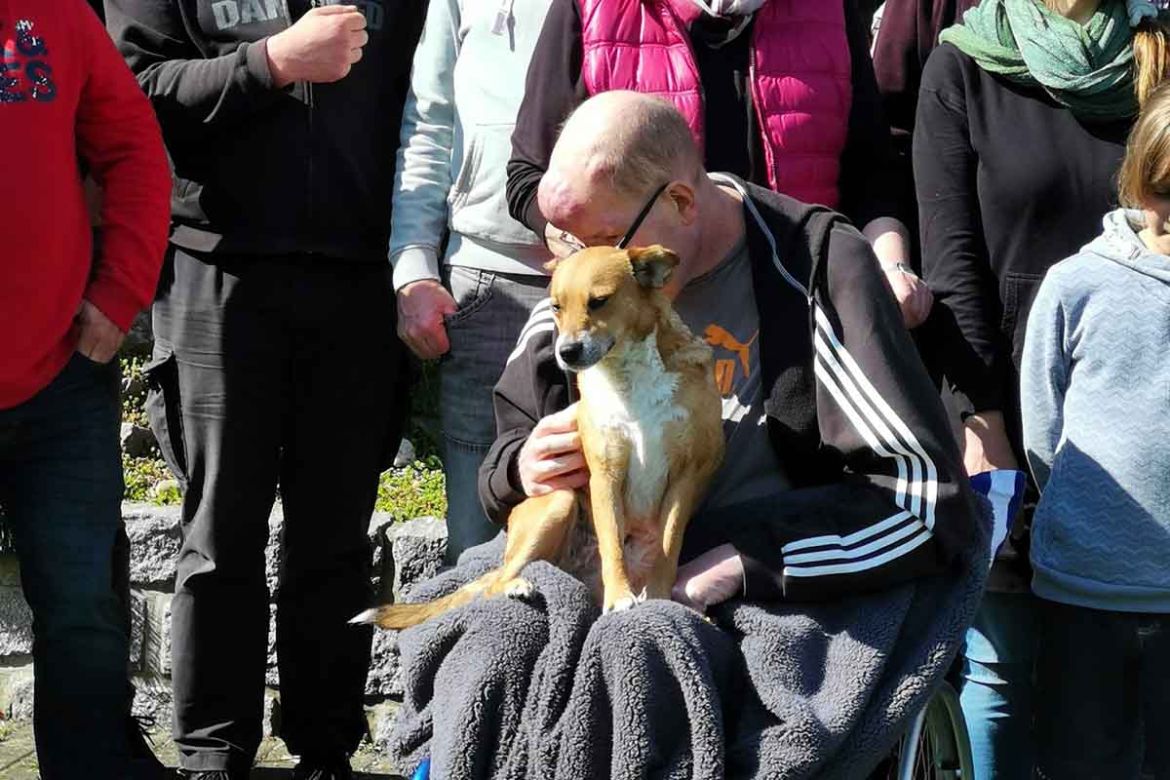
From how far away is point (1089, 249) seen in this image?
3326mm

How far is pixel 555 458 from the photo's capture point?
2867mm

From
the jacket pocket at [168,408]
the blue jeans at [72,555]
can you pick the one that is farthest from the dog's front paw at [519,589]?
the jacket pocket at [168,408]

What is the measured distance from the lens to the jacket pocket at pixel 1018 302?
356cm

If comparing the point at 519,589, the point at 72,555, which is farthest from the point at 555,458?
the point at 72,555

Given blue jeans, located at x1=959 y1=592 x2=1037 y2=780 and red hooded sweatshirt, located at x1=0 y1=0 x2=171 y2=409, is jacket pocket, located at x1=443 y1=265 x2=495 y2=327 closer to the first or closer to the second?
red hooded sweatshirt, located at x1=0 y1=0 x2=171 y2=409

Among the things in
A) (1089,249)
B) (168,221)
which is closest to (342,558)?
(168,221)

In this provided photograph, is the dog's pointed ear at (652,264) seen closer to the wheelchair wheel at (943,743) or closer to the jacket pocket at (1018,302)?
the wheelchair wheel at (943,743)

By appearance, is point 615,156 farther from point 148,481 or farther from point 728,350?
point 148,481

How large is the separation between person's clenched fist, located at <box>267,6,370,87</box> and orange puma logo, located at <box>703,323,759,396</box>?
4.52 ft

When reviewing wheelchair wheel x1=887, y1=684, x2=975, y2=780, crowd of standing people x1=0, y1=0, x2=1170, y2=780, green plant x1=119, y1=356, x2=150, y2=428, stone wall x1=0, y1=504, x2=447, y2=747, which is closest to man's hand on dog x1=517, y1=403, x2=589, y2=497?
crowd of standing people x1=0, y1=0, x2=1170, y2=780

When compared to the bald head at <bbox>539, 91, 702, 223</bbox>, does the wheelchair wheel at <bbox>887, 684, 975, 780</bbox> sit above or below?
below

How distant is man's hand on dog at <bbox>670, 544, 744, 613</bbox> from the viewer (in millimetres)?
2729

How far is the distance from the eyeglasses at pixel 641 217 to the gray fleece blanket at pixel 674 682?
58 centimetres

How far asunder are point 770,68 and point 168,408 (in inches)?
67.0
